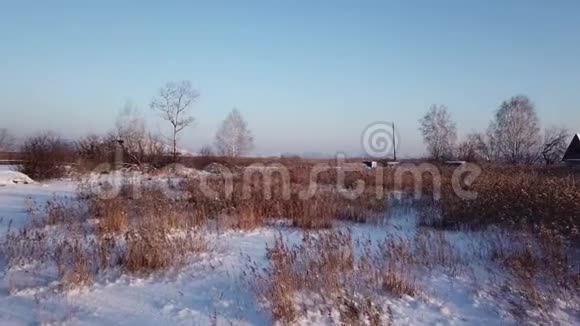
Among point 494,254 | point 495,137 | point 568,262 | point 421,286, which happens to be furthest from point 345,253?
point 495,137

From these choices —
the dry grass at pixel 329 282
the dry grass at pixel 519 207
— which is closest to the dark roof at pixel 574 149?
the dry grass at pixel 519 207

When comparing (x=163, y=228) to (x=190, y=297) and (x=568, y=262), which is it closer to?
(x=190, y=297)

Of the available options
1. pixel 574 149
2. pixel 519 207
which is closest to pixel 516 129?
pixel 574 149

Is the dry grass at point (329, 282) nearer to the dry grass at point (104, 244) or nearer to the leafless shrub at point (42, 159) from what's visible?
the dry grass at point (104, 244)

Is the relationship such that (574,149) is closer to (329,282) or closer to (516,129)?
(516,129)

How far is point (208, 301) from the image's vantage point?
424cm

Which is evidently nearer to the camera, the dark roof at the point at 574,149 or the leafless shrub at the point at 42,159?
the leafless shrub at the point at 42,159

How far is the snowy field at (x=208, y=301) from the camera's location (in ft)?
12.6

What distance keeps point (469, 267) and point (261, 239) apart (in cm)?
315

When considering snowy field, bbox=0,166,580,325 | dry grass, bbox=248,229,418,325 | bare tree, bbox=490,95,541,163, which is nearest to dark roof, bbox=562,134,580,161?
bare tree, bbox=490,95,541,163

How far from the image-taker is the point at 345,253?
199 inches

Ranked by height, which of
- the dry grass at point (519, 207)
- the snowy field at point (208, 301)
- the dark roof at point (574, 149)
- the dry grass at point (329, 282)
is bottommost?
the snowy field at point (208, 301)

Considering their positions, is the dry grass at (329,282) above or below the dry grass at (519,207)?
below

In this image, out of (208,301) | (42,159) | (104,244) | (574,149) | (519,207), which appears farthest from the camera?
(574,149)
